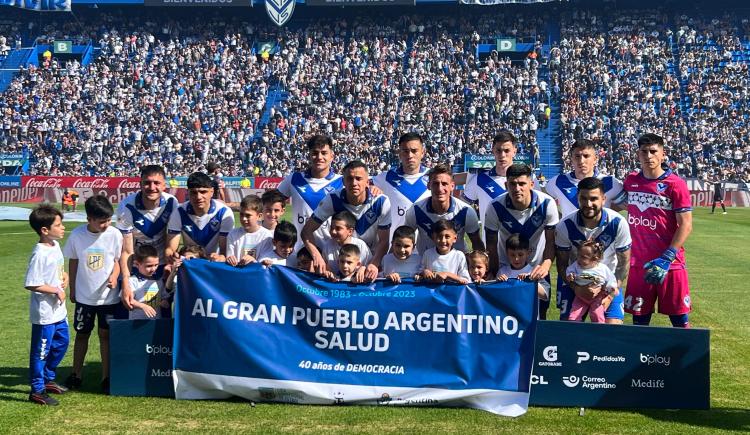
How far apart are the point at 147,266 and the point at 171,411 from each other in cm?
177

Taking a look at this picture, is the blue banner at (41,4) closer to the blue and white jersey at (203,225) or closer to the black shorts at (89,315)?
the blue and white jersey at (203,225)

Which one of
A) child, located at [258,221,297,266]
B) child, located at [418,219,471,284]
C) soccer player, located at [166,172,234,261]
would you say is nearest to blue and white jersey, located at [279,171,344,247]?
child, located at [258,221,297,266]

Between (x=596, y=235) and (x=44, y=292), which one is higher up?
(x=596, y=235)

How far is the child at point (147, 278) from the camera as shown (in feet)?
25.0

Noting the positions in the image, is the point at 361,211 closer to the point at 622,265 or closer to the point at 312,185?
the point at 312,185

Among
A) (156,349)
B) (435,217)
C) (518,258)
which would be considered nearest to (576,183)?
(518,258)

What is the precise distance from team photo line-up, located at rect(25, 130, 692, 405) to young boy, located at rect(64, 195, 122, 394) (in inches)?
0.5

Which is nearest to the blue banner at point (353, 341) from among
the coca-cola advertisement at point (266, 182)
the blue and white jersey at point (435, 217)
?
the blue and white jersey at point (435, 217)

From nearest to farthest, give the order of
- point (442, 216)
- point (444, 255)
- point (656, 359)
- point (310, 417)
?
1. point (310, 417)
2. point (656, 359)
3. point (444, 255)
4. point (442, 216)

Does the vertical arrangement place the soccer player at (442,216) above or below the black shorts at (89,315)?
above

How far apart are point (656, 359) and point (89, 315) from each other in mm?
5240

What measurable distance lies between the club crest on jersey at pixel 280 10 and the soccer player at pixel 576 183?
44819 millimetres

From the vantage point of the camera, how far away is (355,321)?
678 centimetres

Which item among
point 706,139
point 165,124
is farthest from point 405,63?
point 706,139
